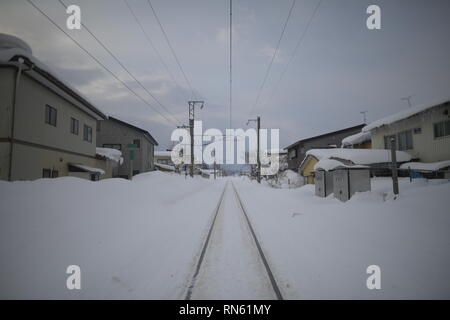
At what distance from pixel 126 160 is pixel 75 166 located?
15633 millimetres

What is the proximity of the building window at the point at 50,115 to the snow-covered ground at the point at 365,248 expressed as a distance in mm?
14064

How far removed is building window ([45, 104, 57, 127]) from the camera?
1264cm

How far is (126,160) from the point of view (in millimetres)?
30688

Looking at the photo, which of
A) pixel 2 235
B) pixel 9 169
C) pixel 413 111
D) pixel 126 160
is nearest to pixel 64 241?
pixel 2 235

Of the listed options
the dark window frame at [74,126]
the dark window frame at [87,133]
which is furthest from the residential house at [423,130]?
the dark window frame at [87,133]

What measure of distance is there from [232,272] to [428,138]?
19799mm

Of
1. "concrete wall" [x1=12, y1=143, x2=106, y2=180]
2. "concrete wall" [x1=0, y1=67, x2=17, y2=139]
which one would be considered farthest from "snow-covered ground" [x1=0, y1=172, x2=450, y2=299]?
"concrete wall" [x1=0, y1=67, x2=17, y2=139]

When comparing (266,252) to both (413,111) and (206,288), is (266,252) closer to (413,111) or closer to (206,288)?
(206,288)

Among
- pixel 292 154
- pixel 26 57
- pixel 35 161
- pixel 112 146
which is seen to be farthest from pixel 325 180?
pixel 292 154

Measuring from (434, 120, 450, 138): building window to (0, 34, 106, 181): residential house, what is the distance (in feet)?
83.9

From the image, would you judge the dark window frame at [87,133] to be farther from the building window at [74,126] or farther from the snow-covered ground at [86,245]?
the snow-covered ground at [86,245]

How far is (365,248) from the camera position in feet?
17.4

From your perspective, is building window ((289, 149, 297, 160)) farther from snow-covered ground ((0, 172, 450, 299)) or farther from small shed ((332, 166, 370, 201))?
snow-covered ground ((0, 172, 450, 299))

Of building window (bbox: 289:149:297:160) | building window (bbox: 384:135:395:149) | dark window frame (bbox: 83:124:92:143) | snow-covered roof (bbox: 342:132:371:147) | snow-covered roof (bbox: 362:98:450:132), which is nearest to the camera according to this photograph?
snow-covered roof (bbox: 362:98:450:132)
